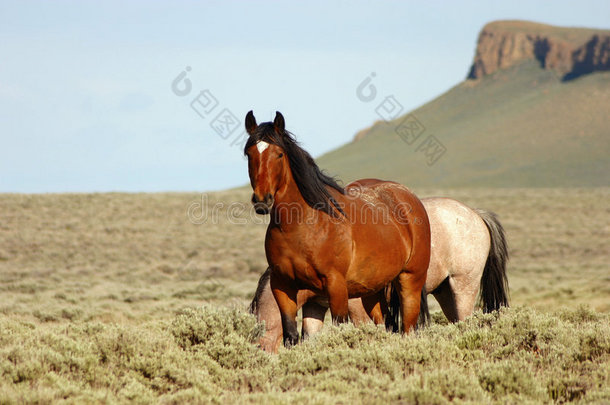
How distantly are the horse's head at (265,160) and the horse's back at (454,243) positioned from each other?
10.5 feet

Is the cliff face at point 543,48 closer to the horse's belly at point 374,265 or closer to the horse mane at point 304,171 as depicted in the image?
the horse's belly at point 374,265

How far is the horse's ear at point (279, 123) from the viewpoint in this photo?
20.0 ft

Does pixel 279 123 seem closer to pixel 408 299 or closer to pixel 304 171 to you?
pixel 304 171

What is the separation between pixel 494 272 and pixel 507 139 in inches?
5155

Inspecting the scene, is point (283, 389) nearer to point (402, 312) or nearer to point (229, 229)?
point (402, 312)

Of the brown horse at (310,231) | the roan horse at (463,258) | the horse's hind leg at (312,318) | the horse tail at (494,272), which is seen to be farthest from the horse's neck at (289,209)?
the horse tail at (494,272)

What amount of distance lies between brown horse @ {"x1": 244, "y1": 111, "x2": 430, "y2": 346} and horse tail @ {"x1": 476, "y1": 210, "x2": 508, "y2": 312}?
270 centimetres

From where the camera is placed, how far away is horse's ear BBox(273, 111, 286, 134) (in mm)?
6094

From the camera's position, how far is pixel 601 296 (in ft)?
62.7

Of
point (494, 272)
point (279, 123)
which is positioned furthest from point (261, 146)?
point (494, 272)

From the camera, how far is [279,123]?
6.13 m

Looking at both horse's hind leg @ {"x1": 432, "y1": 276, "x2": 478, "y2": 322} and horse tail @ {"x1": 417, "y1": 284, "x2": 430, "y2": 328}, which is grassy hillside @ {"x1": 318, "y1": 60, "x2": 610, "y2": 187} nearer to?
horse's hind leg @ {"x1": 432, "y1": 276, "x2": 478, "y2": 322}

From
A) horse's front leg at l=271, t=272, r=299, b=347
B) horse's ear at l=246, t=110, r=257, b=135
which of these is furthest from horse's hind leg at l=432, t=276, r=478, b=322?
horse's ear at l=246, t=110, r=257, b=135

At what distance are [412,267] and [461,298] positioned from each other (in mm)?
1941
